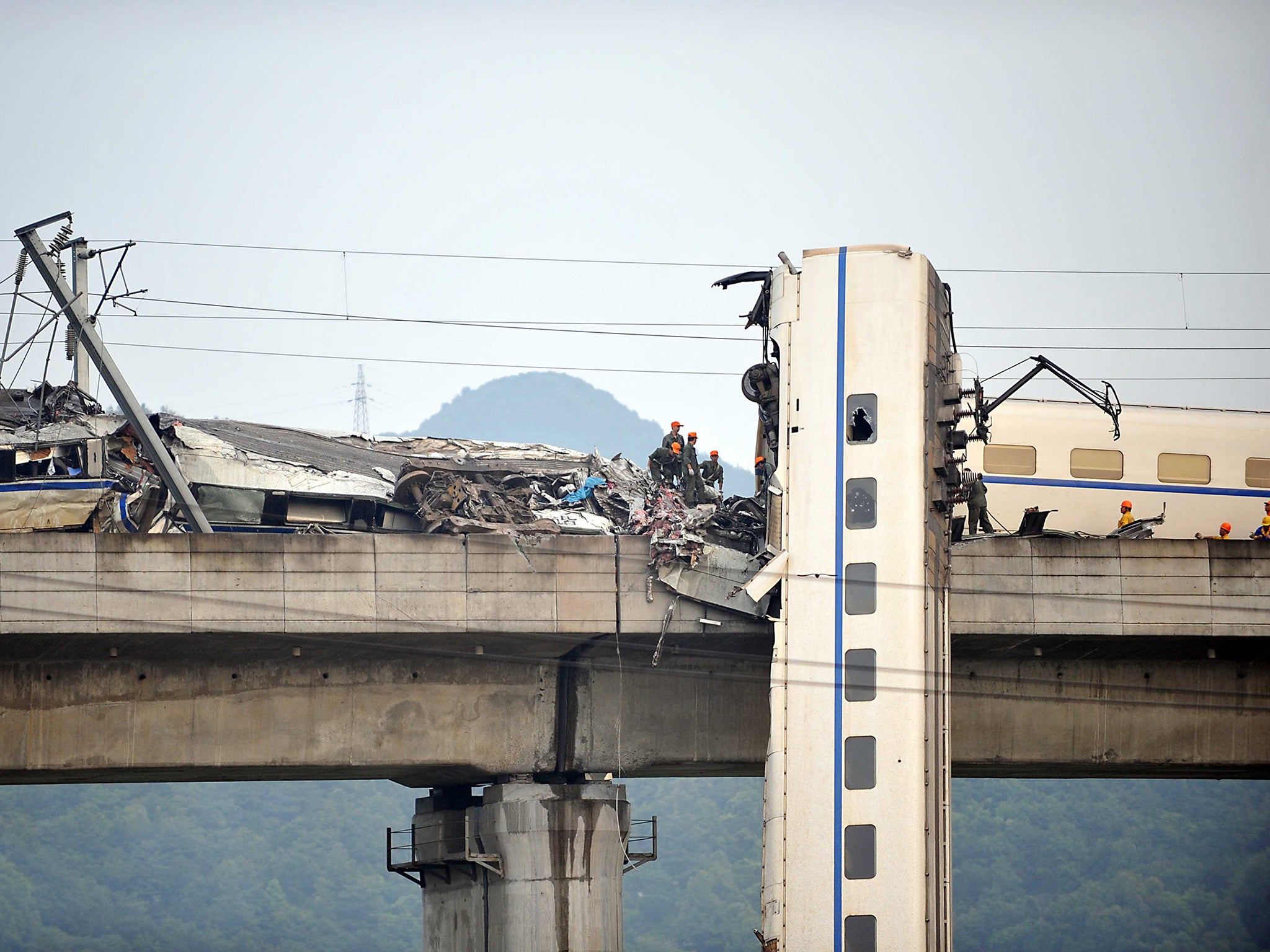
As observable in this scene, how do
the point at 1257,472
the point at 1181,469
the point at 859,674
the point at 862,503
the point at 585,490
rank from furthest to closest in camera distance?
the point at 1257,472 < the point at 1181,469 < the point at 585,490 < the point at 862,503 < the point at 859,674

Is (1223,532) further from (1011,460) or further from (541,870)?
(541,870)

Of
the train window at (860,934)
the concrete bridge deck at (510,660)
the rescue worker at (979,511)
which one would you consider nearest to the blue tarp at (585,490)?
the concrete bridge deck at (510,660)

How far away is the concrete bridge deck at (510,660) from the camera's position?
2573cm

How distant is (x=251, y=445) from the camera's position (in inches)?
1323

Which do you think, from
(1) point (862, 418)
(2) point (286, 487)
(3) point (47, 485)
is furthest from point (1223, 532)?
(3) point (47, 485)

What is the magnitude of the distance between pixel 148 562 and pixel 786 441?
9.95 meters

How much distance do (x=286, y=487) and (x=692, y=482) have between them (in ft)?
25.8

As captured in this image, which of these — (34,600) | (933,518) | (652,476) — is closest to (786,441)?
Answer: (933,518)

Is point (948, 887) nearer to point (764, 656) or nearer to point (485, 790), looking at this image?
point (764, 656)

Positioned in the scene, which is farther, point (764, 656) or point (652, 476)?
point (652, 476)

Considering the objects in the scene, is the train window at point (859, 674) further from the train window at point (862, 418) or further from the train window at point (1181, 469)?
the train window at point (1181, 469)

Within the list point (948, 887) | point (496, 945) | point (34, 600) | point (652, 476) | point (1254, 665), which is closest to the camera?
point (948, 887)

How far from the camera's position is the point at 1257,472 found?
38.3m

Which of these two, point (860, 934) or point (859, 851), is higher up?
point (859, 851)
